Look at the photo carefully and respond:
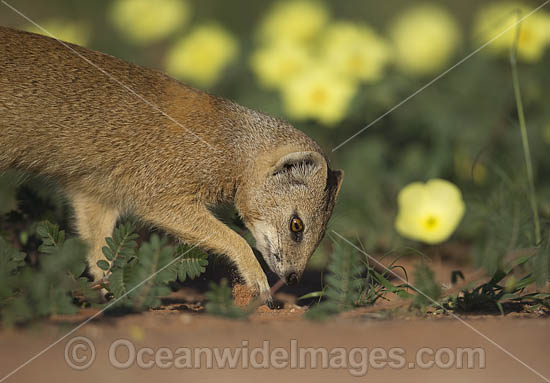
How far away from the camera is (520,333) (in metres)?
3.01

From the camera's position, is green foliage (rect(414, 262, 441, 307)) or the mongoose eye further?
the mongoose eye

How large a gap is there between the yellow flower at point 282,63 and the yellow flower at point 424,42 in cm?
124

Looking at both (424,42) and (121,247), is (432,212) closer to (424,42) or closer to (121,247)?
(121,247)

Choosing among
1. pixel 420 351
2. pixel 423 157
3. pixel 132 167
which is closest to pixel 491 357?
pixel 420 351

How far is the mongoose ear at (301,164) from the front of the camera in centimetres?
435

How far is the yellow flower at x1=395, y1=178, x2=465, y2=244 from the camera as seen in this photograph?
4.34 metres

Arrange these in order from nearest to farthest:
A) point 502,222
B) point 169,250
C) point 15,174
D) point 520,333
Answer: point 520,333 < point 169,250 < point 502,222 < point 15,174

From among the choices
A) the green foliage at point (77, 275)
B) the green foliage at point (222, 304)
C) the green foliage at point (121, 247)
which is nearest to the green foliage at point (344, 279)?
the green foliage at point (222, 304)

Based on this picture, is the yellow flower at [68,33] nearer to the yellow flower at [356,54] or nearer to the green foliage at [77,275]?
the yellow flower at [356,54]

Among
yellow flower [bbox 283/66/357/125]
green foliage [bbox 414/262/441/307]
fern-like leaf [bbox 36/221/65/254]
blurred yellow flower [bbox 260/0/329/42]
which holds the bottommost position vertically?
green foliage [bbox 414/262/441/307]

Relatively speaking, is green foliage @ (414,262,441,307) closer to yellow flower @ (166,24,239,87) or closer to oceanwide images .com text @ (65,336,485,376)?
oceanwide images .com text @ (65,336,485,376)

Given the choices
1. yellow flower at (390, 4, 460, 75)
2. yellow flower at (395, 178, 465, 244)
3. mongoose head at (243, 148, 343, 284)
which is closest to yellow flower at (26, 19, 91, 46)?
mongoose head at (243, 148, 343, 284)

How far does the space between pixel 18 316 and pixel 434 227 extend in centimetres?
256

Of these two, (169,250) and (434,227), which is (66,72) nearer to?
(169,250)
